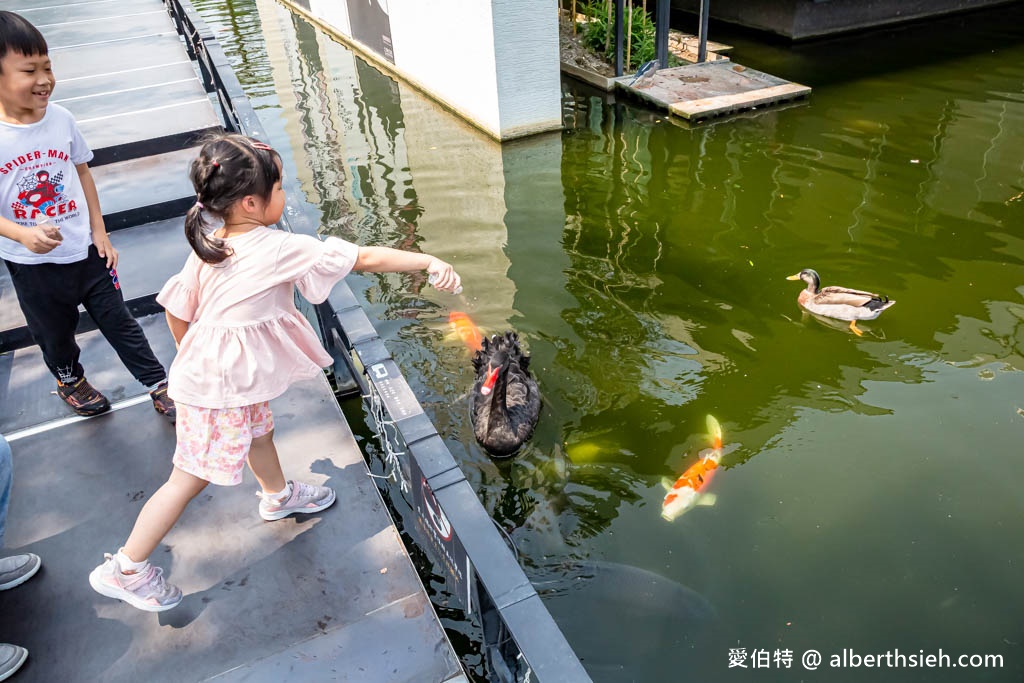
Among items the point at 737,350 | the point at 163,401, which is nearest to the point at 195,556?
the point at 163,401

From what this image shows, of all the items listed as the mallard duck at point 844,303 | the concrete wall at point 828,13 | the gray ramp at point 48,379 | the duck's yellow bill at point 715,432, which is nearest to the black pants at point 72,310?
the gray ramp at point 48,379

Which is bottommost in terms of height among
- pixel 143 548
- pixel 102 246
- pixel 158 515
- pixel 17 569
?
pixel 17 569

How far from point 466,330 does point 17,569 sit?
4.22 metres

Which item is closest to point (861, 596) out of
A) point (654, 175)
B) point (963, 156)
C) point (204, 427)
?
point (204, 427)

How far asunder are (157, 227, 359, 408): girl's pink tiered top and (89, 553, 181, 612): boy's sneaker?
2.35 feet

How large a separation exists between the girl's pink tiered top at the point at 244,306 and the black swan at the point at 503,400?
2554mm

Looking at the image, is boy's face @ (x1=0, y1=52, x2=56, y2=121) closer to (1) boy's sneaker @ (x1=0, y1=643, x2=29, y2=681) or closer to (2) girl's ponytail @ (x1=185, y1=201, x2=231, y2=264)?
(2) girl's ponytail @ (x1=185, y1=201, x2=231, y2=264)

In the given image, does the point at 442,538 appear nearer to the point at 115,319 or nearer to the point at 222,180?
the point at 222,180

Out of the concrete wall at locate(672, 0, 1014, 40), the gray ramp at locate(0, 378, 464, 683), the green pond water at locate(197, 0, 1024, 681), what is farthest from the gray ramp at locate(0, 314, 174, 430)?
the concrete wall at locate(672, 0, 1014, 40)

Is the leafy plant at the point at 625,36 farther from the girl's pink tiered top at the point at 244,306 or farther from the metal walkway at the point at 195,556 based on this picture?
the girl's pink tiered top at the point at 244,306

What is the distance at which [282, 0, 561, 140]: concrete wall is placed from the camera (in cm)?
1034

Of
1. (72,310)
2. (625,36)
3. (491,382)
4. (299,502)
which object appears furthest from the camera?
(625,36)

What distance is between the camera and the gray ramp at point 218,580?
2715 mm

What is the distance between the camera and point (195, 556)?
3.14m
